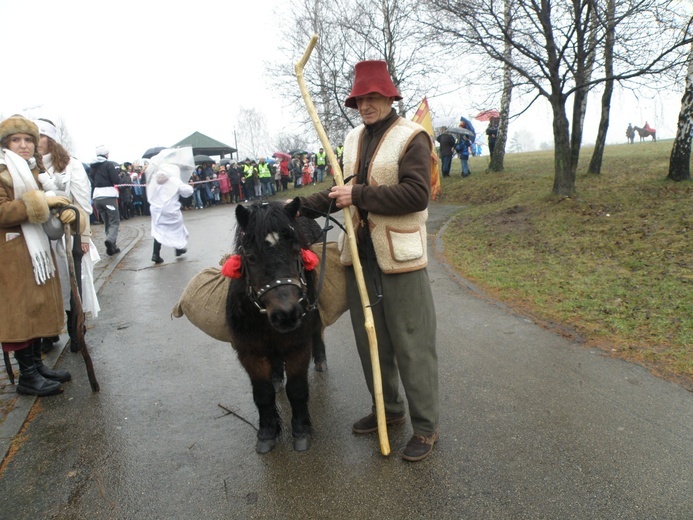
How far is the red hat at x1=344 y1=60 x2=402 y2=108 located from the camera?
2.88 meters

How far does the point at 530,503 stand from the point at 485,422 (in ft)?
2.81

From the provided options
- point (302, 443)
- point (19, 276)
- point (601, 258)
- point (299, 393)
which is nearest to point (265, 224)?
point (299, 393)

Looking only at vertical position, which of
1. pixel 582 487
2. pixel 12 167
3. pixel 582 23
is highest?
pixel 582 23

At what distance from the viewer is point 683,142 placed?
34.3 ft

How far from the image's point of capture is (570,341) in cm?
489

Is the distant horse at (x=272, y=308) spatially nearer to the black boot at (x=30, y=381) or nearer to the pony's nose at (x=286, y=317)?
the pony's nose at (x=286, y=317)

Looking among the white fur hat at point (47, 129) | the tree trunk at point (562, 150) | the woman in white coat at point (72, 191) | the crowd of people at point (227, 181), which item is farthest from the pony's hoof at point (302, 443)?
the crowd of people at point (227, 181)

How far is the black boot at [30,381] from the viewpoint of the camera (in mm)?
4262

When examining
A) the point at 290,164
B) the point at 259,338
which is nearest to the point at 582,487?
the point at 259,338

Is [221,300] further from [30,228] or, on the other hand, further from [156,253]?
[156,253]

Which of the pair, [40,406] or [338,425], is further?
[40,406]

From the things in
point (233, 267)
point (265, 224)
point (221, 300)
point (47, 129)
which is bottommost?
point (221, 300)

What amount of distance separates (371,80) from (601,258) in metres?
5.90

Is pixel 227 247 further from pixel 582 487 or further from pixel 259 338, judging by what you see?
pixel 582 487
